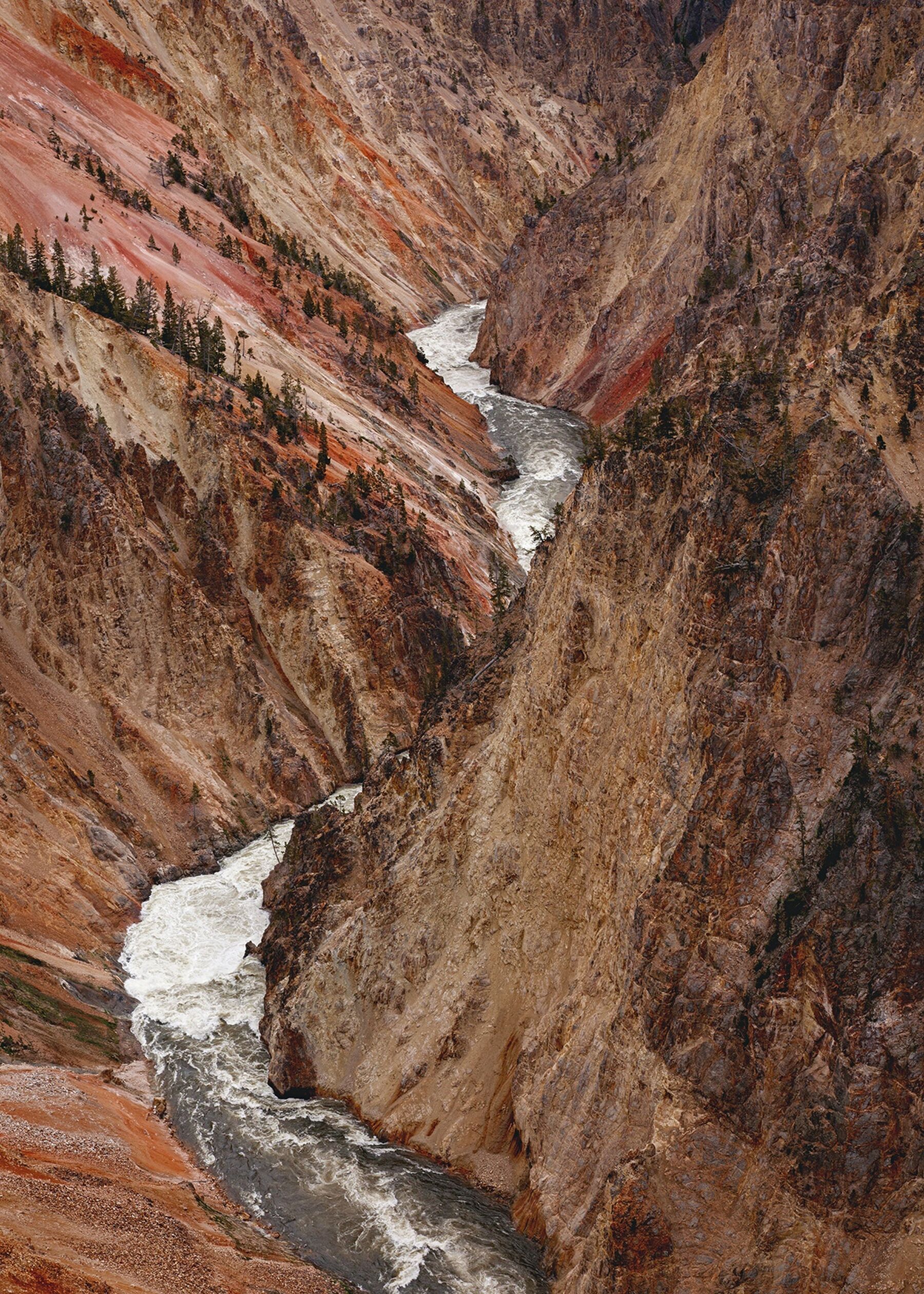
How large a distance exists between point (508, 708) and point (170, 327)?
3314 cm

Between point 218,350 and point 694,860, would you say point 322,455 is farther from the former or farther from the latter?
point 694,860

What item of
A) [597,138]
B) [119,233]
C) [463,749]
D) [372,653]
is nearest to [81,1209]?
[463,749]

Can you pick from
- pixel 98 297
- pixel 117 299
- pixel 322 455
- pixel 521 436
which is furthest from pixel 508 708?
pixel 521 436

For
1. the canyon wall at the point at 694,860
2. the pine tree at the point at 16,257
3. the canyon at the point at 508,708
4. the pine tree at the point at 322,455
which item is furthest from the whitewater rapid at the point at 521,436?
the canyon wall at the point at 694,860

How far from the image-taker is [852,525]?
2094cm

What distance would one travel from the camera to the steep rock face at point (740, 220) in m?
31.5

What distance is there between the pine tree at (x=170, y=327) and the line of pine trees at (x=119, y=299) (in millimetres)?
20

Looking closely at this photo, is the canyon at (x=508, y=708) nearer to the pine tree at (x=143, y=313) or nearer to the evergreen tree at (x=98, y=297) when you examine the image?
the evergreen tree at (x=98, y=297)

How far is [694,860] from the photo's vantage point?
2130 centimetres

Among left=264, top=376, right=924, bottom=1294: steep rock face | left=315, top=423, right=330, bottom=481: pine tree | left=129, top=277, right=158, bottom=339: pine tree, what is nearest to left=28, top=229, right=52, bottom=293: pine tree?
left=129, top=277, right=158, bottom=339: pine tree

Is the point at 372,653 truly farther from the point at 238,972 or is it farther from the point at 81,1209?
the point at 81,1209

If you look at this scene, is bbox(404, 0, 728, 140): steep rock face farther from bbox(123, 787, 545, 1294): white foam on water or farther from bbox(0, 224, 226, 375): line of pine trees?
bbox(123, 787, 545, 1294): white foam on water

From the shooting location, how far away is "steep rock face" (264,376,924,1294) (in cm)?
1877

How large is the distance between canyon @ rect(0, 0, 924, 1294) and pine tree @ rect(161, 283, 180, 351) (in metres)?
0.23
